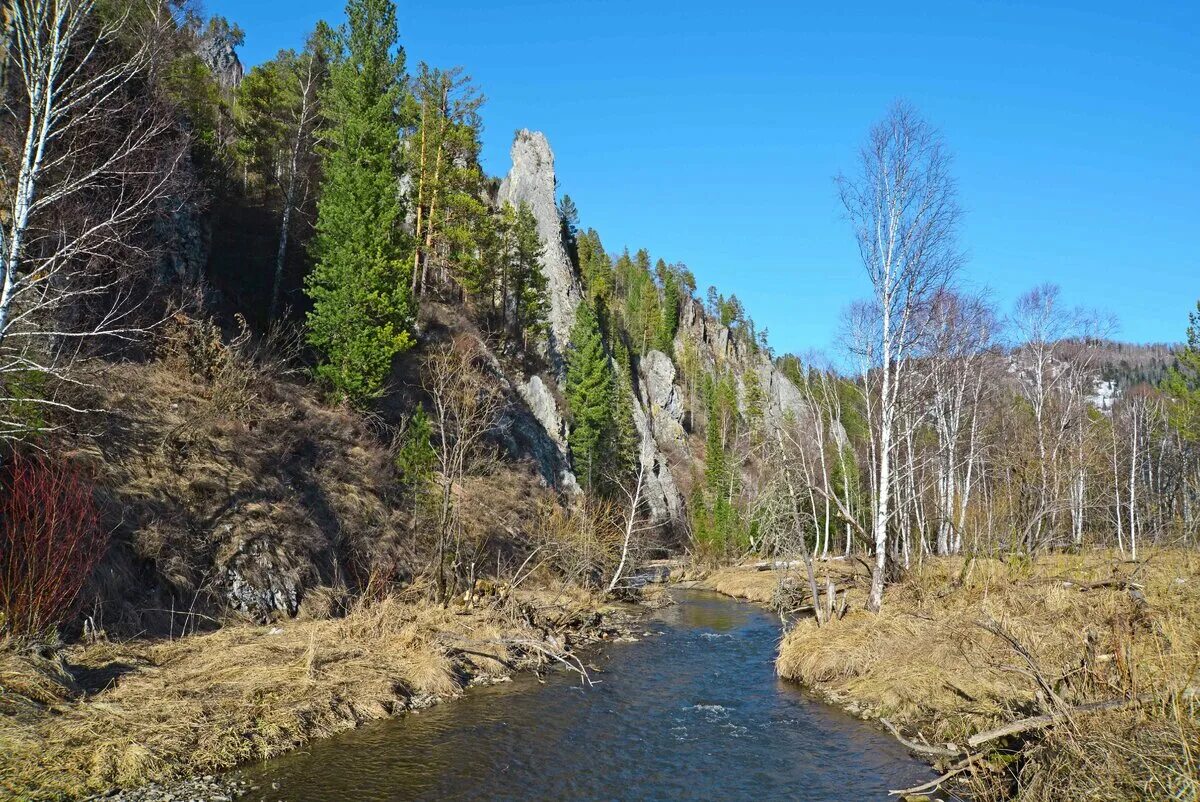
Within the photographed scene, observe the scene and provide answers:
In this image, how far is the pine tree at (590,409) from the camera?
44.6 metres

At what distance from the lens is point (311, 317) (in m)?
25.3

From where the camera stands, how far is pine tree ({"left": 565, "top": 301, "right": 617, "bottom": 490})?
146 feet

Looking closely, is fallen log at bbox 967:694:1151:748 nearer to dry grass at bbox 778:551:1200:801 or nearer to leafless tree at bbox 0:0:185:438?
dry grass at bbox 778:551:1200:801

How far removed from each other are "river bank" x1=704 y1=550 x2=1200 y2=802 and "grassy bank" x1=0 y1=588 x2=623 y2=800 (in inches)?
273

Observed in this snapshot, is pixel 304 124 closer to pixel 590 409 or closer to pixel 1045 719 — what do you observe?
pixel 590 409

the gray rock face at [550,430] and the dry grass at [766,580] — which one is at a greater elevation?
the gray rock face at [550,430]

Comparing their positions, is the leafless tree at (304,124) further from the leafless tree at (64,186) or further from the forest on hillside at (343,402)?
the leafless tree at (64,186)

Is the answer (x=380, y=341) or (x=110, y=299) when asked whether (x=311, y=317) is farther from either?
(x=110, y=299)

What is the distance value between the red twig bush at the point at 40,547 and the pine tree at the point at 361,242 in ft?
43.7

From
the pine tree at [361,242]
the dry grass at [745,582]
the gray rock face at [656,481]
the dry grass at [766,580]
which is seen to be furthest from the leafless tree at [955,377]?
the gray rock face at [656,481]

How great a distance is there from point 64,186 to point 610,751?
11260mm

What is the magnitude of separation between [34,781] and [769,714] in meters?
10.6

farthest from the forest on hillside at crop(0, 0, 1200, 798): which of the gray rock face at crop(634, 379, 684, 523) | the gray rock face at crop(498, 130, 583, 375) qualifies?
the gray rock face at crop(498, 130, 583, 375)

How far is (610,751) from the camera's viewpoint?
1048 cm
